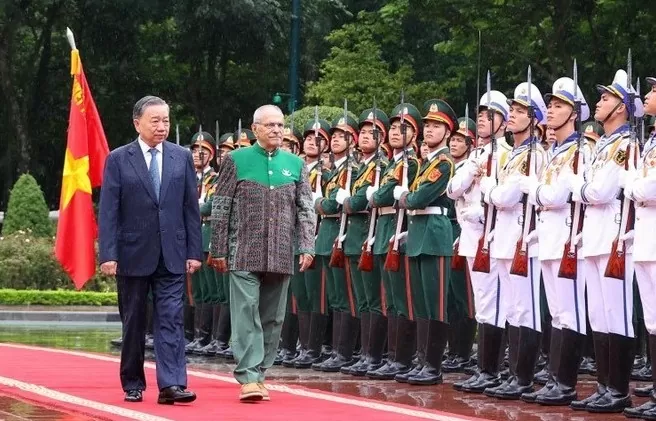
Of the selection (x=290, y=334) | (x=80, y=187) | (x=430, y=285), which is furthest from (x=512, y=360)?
(x=80, y=187)

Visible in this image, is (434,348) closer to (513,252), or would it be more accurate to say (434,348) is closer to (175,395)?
(513,252)

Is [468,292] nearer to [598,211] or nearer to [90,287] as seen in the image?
[598,211]

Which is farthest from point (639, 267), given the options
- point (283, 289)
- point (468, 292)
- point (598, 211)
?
point (468, 292)

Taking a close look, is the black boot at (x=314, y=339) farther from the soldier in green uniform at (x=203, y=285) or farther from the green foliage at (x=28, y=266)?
the green foliage at (x=28, y=266)

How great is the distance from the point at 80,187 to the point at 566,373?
205 inches

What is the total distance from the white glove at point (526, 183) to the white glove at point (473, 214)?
3.34 feet

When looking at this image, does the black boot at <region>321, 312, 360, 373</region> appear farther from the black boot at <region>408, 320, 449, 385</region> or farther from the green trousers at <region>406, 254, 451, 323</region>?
the black boot at <region>408, 320, 449, 385</region>

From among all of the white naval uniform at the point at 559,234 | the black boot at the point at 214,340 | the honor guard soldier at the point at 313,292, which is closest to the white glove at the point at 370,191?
the honor guard soldier at the point at 313,292

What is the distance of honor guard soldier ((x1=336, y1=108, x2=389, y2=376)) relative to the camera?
564 inches

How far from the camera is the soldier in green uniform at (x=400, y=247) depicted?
13734 mm

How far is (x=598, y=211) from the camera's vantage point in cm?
1116

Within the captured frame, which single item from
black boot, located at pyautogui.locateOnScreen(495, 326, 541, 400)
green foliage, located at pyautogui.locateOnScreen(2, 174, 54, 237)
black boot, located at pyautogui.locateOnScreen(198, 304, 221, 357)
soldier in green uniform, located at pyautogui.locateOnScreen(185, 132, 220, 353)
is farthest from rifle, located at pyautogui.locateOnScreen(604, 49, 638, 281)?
green foliage, located at pyautogui.locateOnScreen(2, 174, 54, 237)

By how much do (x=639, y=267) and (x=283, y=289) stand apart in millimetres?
2482

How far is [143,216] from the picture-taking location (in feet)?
37.2
